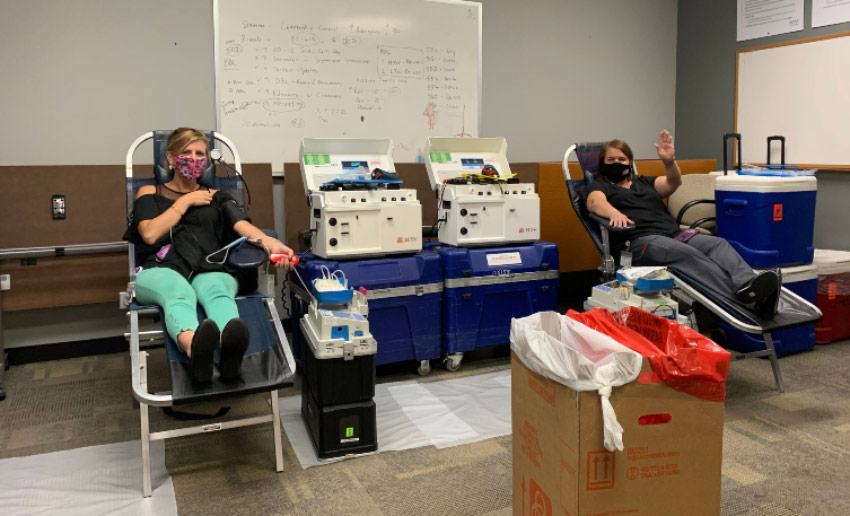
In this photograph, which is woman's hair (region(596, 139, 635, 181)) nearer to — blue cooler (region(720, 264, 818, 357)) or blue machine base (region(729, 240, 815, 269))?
blue machine base (region(729, 240, 815, 269))

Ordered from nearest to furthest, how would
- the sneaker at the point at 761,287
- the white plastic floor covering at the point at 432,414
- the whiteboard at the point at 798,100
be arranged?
1. the white plastic floor covering at the point at 432,414
2. the sneaker at the point at 761,287
3. the whiteboard at the point at 798,100

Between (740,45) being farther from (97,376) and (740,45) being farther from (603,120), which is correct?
(97,376)

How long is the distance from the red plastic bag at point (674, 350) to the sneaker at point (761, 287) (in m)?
1.12

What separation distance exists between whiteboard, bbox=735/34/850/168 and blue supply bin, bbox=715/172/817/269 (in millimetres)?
1157

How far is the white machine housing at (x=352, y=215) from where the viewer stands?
306 cm

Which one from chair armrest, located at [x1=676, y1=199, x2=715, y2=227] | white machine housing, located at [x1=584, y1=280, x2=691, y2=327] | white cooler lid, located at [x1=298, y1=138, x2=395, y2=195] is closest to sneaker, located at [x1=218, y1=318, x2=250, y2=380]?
white cooler lid, located at [x1=298, y1=138, x2=395, y2=195]

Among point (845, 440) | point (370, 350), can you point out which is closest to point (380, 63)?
point (370, 350)

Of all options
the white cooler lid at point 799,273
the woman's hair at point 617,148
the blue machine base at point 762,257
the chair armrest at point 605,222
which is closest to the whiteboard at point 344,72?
the woman's hair at point 617,148

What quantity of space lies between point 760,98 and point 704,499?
12.9 feet

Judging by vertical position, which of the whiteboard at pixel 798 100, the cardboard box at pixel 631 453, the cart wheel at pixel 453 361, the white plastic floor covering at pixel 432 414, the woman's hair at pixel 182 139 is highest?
the whiteboard at pixel 798 100

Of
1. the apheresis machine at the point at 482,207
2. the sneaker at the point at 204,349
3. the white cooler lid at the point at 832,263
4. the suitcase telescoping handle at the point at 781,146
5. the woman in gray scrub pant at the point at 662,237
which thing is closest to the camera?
the sneaker at the point at 204,349

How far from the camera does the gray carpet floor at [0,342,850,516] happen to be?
2.10 meters

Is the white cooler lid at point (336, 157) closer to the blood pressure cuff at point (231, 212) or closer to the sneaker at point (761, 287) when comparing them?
the blood pressure cuff at point (231, 212)

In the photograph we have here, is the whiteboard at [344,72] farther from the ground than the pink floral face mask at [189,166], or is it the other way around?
the whiteboard at [344,72]
